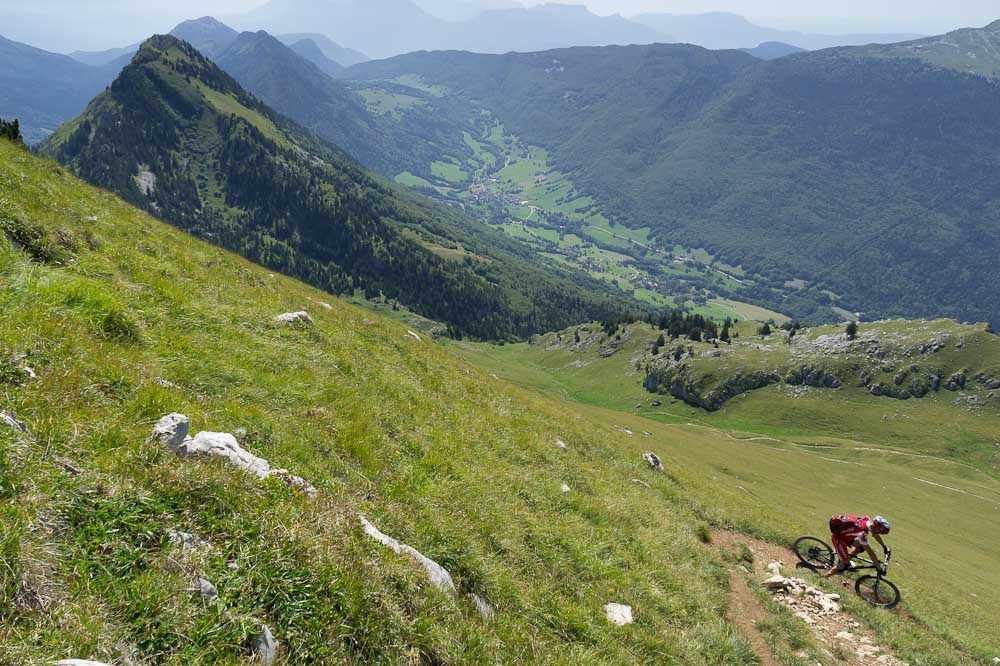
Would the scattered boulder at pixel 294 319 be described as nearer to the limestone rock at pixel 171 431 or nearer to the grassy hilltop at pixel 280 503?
the grassy hilltop at pixel 280 503

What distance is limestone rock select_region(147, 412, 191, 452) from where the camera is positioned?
22.4 ft

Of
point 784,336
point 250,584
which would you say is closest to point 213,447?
point 250,584

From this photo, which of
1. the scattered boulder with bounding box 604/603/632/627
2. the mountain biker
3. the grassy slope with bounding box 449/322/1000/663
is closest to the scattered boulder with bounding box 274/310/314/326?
the scattered boulder with bounding box 604/603/632/627

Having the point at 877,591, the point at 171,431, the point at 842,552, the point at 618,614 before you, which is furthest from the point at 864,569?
the point at 171,431

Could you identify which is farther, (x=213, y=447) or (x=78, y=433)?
(x=213, y=447)

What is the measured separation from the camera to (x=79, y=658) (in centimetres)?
383

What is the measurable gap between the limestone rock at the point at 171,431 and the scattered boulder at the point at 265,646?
3265 mm

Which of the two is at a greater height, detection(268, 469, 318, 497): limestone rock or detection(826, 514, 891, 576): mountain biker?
detection(268, 469, 318, 497): limestone rock

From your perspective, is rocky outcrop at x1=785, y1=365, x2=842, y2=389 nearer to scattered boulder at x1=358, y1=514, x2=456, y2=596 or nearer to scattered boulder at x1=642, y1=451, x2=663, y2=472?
scattered boulder at x1=642, y1=451, x2=663, y2=472

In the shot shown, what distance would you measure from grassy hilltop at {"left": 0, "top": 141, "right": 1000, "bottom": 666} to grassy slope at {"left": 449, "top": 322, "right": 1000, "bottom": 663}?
5248 millimetres

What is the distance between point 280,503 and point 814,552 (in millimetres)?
22480

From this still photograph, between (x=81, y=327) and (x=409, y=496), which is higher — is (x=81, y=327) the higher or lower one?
the higher one

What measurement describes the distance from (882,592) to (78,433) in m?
25.5

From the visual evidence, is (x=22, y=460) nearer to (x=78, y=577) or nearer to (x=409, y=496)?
(x=78, y=577)
